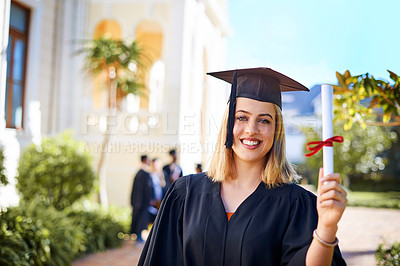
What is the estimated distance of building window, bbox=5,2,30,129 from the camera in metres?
8.49

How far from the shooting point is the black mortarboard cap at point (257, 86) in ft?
6.70

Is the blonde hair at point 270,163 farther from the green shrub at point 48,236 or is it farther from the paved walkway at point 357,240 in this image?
the green shrub at point 48,236

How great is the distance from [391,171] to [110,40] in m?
18.9

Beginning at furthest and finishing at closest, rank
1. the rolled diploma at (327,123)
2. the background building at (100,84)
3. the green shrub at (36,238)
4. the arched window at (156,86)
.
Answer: the arched window at (156,86)
the background building at (100,84)
the green shrub at (36,238)
the rolled diploma at (327,123)

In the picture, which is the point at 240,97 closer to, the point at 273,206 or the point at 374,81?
the point at 273,206

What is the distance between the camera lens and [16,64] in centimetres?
874

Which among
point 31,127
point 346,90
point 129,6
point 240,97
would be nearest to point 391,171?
point 129,6

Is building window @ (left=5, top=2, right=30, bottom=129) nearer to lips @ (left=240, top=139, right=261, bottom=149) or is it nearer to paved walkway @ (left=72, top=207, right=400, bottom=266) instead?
paved walkway @ (left=72, top=207, right=400, bottom=266)

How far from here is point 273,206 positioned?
75.1 inches

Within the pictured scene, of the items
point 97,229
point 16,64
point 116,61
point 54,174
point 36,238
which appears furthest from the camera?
point 16,64

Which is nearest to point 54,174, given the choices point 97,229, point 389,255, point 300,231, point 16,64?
point 97,229

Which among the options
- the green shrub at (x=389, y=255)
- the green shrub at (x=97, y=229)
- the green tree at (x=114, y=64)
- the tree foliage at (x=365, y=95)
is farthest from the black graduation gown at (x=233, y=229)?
the green tree at (x=114, y=64)

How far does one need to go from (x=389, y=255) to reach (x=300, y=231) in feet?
9.74

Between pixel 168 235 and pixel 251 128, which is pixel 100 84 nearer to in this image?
pixel 168 235
